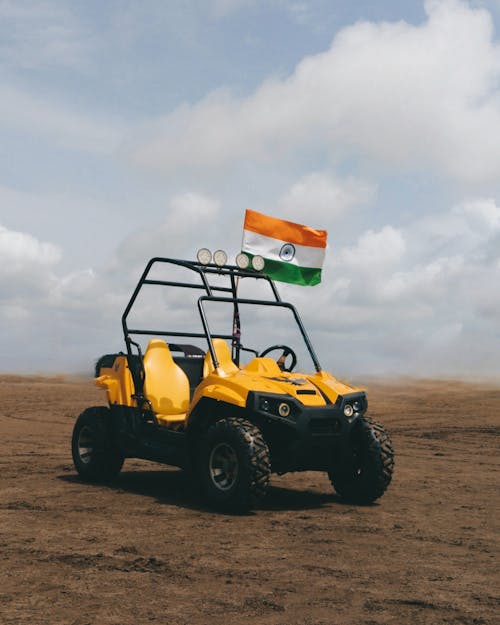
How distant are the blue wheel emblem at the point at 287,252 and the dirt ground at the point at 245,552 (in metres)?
4.15

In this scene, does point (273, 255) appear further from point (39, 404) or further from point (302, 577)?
point (39, 404)

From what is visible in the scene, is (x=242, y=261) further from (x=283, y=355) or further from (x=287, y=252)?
(x=287, y=252)

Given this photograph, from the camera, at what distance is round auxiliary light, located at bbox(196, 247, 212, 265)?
8492 millimetres

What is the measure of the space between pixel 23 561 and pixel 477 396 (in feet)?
72.2

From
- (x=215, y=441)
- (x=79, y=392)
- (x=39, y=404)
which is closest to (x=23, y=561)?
(x=215, y=441)

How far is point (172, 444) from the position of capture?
8.22 meters

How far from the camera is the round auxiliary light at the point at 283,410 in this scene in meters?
7.38

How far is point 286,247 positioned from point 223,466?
649 cm

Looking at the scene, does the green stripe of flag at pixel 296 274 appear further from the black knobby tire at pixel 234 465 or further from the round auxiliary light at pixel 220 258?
the black knobby tire at pixel 234 465

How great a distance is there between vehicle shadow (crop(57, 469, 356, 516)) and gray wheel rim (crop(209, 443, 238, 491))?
0.27m

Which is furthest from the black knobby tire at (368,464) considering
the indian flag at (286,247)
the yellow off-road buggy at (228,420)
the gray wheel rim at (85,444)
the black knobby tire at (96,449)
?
the indian flag at (286,247)

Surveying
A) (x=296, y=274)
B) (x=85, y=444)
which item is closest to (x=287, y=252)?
(x=296, y=274)

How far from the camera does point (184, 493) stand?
862 cm

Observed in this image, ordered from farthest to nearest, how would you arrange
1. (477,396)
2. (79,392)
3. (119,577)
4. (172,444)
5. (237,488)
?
(79,392)
(477,396)
(172,444)
(237,488)
(119,577)
